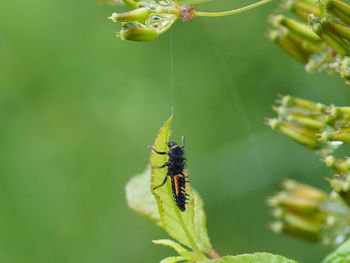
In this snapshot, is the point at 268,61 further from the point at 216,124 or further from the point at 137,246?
the point at 137,246

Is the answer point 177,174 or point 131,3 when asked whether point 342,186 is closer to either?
point 177,174

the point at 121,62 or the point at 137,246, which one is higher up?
the point at 121,62

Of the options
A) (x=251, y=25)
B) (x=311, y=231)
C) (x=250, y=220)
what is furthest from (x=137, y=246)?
(x=311, y=231)

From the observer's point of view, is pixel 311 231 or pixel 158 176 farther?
pixel 311 231

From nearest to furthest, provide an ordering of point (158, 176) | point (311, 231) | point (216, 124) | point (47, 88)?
1. point (158, 176)
2. point (311, 231)
3. point (216, 124)
4. point (47, 88)

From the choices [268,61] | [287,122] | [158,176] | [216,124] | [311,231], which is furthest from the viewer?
[216,124]

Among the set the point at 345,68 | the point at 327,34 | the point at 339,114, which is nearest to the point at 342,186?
the point at 339,114

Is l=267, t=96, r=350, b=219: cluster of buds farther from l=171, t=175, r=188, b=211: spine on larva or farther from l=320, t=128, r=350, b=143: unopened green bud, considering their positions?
l=171, t=175, r=188, b=211: spine on larva
